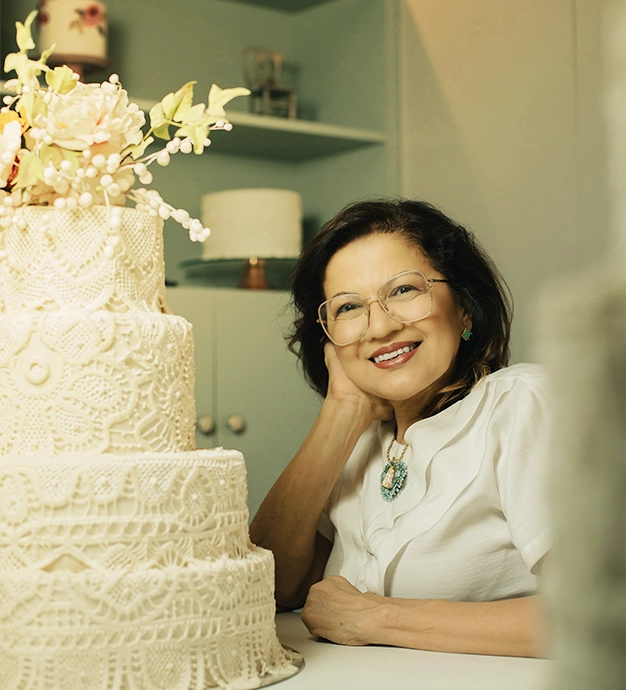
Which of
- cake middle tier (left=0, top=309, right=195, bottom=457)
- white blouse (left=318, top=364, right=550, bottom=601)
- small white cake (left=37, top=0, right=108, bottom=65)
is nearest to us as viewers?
cake middle tier (left=0, top=309, right=195, bottom=457)

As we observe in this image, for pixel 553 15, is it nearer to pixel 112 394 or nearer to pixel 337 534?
pixel 337 534

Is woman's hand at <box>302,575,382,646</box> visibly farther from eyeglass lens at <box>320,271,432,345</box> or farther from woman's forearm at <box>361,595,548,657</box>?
eyeglass lens at <box>320,271,432,345</box>

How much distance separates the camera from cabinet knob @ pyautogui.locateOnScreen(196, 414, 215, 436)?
8.40 ft

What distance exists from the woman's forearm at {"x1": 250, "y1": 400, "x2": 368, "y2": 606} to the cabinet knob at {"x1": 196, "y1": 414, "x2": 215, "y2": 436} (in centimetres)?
89

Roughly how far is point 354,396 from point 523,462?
0.49 m

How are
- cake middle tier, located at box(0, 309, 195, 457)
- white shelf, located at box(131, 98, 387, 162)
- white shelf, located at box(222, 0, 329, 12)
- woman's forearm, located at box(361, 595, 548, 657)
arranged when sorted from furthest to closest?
white shelf, located at box(222, 0, 329, 12), white shelf, located at box(131, 98, 387, 162), woman's forearm, located at box(361, 595, 548, 657), cake middle tier, located at box(0, 309, 195, 457)

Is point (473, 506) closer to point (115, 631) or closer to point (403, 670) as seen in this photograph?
point (403, 670)

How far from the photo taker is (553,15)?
240 centimetres

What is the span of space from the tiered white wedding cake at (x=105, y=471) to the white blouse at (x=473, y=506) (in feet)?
0.99

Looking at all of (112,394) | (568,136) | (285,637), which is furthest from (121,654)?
(568,136)

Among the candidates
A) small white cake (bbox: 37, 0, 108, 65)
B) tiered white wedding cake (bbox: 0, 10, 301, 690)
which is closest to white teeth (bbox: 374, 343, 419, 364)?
tiered white wedding cake (bbox: 0, 10, 301, 690)

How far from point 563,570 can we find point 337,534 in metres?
1.51

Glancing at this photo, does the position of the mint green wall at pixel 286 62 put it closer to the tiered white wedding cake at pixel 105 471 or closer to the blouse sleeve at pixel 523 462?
A: the blouse sleeve at pixel 523 462

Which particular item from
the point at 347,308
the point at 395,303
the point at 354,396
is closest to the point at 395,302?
the point at 395,303
